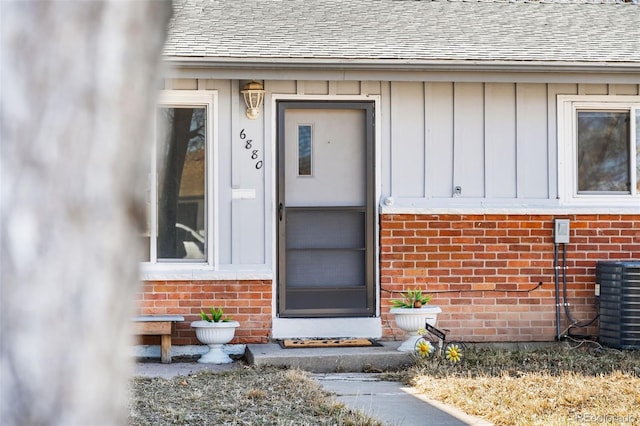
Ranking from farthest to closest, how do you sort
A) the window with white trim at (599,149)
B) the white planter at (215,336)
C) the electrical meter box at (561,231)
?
the window with white trim at (599,149) → the electrical meter box at (561,231) → the white planter at (215,336)

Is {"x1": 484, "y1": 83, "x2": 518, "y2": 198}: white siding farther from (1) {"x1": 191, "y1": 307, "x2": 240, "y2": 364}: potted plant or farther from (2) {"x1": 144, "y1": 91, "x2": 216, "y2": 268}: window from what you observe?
(1) {"x1": 191, "y1": 307, "x2": 240, "y2": 364}: potted plant

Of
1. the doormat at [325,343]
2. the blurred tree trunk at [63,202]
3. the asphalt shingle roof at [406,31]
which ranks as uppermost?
the asphalt shingle roof at [406,31]

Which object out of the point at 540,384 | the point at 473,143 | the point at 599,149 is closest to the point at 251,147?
the point at 473,143

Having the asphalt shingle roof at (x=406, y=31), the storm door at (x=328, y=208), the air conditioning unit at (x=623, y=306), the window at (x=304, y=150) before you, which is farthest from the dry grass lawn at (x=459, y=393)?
the asphalt shingle roof at (x=406, y=31)

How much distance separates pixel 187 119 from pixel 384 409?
386 cm

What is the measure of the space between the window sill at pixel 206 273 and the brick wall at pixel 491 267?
119 centimetres

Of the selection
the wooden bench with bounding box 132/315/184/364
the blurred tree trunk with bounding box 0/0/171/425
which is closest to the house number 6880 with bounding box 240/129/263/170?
the wooden bench with bounding box 132/315/184/364

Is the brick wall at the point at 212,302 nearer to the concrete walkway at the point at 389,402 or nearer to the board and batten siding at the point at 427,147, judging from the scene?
the board and batten siding at the point at 427,147

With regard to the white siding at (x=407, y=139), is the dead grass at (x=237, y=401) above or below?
below

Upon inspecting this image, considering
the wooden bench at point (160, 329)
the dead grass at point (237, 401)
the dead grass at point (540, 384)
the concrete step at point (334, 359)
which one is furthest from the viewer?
the wooden bench at point (160, 329)

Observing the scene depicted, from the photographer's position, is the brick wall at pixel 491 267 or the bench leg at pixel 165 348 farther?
the brick wall at pixel 491 267

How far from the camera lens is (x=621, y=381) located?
23.9ft

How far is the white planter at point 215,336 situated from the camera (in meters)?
8.77

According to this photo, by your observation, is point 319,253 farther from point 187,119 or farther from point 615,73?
point 615,73
